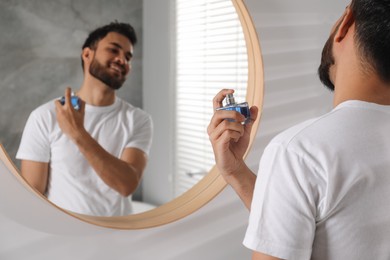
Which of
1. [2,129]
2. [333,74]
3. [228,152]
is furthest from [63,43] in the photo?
[333,74]

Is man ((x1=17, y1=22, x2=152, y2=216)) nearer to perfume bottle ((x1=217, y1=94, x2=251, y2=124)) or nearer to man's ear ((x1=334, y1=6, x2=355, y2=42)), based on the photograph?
perfume bottle ((x1=217, y1=94, x2=251, y2=124))

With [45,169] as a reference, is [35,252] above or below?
below

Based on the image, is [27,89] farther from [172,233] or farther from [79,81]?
[172,233]

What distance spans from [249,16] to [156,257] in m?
0.56

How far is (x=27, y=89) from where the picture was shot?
89 centimetres

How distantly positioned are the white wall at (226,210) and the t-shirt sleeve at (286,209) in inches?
16.5

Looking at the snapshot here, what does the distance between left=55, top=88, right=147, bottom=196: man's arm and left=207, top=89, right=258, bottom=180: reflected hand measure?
266 mm

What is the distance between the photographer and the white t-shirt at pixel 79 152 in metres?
0.91

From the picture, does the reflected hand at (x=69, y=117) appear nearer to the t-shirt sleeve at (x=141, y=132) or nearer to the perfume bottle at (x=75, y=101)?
the perfume bottle at (x=75, y=101)

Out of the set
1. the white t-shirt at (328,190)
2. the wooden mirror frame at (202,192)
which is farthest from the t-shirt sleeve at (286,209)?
the wooden mirror frame at (202,192)

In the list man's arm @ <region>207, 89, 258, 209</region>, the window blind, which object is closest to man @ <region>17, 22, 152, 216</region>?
the window blind

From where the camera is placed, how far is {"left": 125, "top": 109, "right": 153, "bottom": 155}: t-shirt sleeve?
3.49ft

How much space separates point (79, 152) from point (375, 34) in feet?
1.97

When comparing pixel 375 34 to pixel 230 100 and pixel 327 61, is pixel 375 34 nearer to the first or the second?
pixel 327 61
